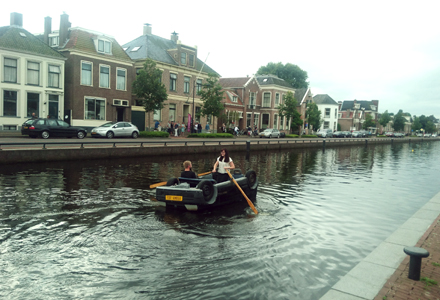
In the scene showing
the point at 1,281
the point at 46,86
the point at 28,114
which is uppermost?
the point at 46,86

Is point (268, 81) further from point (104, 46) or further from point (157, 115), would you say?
point (104, 46)

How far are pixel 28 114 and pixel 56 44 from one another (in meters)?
9.02

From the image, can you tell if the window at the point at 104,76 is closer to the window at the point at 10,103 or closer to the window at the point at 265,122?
the window at the point at 10,103

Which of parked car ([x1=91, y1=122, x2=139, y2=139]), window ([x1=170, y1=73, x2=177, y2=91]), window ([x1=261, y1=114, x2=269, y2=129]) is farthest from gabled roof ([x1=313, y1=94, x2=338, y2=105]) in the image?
parked car ([x1=91, y1=122, x2=139, y2=139])

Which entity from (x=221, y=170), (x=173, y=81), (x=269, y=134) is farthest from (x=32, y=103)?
(x=269, y=134)

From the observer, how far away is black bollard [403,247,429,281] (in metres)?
5.20

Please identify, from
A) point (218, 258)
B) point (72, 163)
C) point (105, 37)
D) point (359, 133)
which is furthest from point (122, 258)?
point (359, 133)

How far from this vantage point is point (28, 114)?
32188mm

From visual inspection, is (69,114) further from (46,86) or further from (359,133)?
(359,133)

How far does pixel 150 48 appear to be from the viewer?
144ft

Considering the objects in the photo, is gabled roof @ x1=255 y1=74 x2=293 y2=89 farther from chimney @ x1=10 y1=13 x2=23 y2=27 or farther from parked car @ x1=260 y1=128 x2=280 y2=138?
chimney @ x1=10 y1=13 x2=23 y2=27

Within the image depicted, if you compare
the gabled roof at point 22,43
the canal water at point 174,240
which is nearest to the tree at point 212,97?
the gabled roof at point 22,43

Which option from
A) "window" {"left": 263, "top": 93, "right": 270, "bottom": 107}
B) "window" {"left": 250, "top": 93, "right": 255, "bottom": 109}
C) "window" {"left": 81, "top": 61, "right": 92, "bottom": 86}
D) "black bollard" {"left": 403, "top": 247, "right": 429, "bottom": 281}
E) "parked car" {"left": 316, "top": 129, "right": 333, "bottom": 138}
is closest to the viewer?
"black bollard" {"left": 403, "top": 247, "right": 429, "bottom": 281}

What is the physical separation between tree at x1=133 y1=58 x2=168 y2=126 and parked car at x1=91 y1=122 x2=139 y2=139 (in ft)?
16.2
